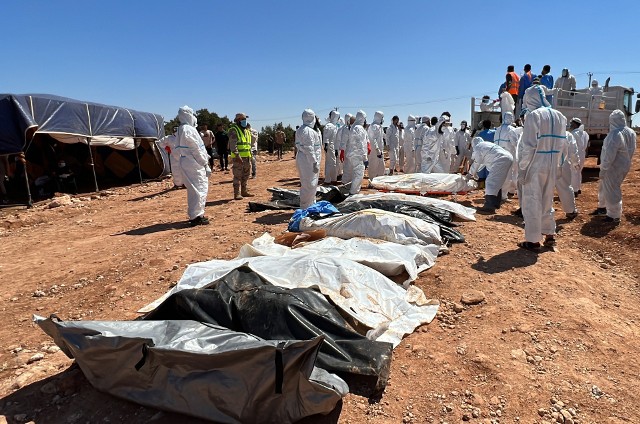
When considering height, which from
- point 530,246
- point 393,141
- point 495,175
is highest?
point 393,141

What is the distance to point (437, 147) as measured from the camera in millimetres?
11109

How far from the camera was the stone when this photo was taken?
11.9ft

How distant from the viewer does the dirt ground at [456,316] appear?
2398 millimetres

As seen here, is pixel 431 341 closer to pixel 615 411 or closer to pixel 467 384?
pixel 467 384

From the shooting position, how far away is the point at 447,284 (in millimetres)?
4008

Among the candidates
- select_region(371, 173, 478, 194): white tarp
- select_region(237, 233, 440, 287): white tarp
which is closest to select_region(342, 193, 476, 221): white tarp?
select_region(237, 233, 440, 287): white tarp

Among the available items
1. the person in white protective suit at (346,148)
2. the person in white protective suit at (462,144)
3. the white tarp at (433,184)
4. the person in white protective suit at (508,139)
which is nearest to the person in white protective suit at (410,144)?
the person in white protective suit at (462,144)

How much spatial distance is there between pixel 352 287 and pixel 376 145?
8.93 metres

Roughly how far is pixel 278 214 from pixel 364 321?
4.60 meters

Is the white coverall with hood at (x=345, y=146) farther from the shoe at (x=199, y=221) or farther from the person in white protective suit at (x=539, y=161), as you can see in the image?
the person in white protective suit at (x=539, y=161)

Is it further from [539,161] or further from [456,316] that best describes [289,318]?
[539,161]

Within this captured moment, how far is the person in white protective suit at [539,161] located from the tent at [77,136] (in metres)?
10.4

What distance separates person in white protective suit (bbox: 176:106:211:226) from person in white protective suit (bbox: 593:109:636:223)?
6.53 m

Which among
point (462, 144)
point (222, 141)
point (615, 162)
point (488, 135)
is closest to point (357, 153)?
point (488, 135)
